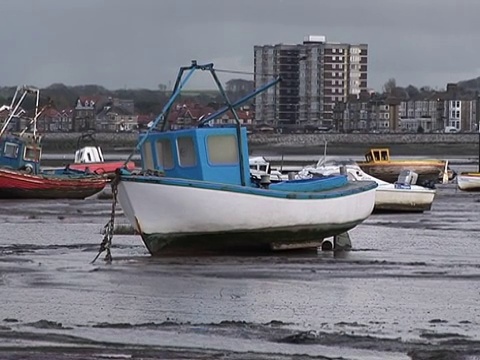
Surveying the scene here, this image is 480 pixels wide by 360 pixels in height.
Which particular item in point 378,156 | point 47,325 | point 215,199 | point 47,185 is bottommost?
point 378,156

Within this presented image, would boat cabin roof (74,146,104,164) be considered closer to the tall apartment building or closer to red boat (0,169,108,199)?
red boat (0,169,108,199)

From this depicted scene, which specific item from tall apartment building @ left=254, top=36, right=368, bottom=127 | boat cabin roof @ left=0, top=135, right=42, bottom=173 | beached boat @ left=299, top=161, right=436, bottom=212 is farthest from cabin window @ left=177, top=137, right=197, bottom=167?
tall apartment building @ left=254, top=36, right=368, bottom=127

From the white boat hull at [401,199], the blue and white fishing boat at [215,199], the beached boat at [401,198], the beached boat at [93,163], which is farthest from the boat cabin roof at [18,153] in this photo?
the blue and white fishing boat at [215,199]

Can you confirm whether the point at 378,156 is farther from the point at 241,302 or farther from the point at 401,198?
the point at 241,302

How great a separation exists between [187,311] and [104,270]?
16.5 feet

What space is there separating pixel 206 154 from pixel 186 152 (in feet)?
1.22

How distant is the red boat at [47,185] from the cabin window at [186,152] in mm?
20943

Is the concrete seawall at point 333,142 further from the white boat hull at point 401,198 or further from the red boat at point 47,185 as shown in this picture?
the white boat hull at point 401,198

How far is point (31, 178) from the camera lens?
43.9m

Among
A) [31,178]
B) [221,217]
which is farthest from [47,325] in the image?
[31,178]

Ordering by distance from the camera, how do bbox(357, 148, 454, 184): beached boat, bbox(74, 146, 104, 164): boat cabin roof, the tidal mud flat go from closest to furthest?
the tidal mud flat, bbox(357, 148, 454, 184): beached boat, bbox(74, 146, 104, 164): boat cabin roof

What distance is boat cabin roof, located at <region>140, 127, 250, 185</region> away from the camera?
23219 mm

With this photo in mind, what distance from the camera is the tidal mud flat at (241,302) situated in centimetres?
1341

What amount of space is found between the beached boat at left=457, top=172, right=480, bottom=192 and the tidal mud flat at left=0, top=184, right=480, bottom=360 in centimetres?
2409
